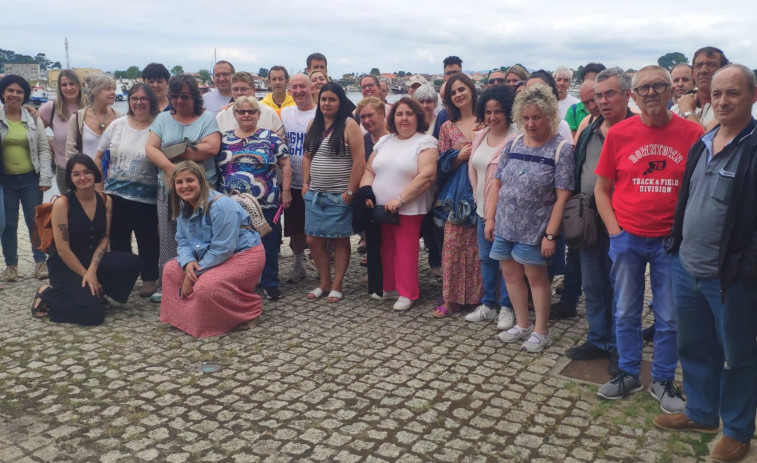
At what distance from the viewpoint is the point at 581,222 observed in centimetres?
445

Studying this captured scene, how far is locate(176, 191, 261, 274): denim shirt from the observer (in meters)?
5.66

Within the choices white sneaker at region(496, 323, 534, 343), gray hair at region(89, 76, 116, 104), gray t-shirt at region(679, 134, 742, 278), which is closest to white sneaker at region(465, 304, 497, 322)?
white sneaker at region(496, 323, 534, 343)

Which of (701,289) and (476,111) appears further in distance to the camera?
(476,111)

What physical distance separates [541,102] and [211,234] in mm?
2911

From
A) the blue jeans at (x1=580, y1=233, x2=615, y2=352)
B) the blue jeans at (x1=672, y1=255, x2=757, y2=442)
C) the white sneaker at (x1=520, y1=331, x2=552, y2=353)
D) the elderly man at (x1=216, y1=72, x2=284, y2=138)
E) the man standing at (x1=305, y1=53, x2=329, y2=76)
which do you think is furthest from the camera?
the man standing at (x1=305, y1=53, x2=329, y2=76)

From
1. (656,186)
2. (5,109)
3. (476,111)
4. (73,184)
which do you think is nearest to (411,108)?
(476,111)

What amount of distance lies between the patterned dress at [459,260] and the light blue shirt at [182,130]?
2171mm

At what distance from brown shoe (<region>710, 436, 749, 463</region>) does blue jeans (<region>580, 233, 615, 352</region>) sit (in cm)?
129

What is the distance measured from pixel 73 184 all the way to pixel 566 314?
4.55 meters

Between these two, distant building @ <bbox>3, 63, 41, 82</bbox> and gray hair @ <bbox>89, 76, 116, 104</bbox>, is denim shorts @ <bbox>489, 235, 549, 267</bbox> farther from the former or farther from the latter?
distant building @ <bbox>3, 63, 41, 82</bbox>

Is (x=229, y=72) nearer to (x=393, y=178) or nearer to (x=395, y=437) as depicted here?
(x=393, y=178)

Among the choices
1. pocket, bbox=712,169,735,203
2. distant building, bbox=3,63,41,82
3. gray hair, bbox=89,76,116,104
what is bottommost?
pocket, bbox=712,169,735,203

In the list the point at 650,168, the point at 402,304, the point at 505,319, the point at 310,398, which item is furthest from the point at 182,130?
the point at 650,168

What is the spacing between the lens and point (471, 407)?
13.7 feet
